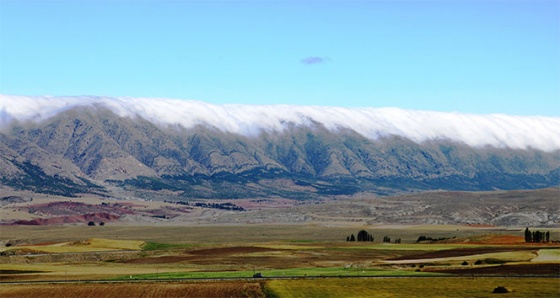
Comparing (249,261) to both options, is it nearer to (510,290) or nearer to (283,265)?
(283,265)

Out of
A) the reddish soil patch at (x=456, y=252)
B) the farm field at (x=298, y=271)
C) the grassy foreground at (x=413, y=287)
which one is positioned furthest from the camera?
the reddish soil patch at (x=456, y=252)

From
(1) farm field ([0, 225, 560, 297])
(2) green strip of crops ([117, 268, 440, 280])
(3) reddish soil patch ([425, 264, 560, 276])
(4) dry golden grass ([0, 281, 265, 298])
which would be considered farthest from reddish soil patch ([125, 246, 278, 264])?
(3) reddish soil patch ([425, 264, 560, 276])

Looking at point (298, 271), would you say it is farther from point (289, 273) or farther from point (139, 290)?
point (139, 290)

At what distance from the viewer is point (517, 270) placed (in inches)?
5236

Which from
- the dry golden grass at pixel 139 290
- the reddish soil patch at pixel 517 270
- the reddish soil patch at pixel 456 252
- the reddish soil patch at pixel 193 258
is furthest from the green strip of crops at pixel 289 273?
the reddish soil patch at pixel 193 258

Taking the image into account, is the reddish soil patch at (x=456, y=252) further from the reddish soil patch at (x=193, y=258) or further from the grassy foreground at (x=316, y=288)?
the grassy foreground at (x=316, y=288)

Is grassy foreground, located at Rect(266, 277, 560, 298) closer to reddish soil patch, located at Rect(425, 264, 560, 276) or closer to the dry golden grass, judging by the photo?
the dry golden grass

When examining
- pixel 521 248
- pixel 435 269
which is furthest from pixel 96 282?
pixel 521 248

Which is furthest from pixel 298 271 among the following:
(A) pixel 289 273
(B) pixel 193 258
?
(B) pixel 193 258

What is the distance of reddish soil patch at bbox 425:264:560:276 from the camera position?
12912 centimetres

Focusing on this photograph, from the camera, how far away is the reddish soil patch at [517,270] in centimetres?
12912

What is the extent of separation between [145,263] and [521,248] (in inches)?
2931

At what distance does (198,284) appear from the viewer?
408ft

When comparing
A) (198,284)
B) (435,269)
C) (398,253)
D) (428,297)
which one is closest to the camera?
(428,297)
